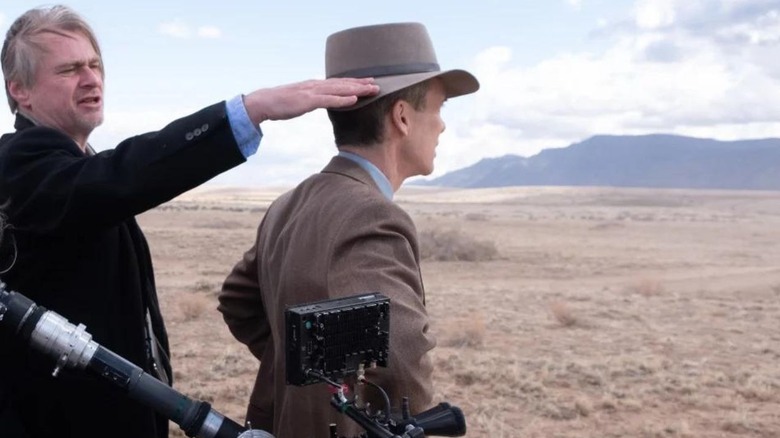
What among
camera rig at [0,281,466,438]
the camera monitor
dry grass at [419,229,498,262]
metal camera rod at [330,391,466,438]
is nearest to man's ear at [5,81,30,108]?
camera rig at [0,281,466,438]

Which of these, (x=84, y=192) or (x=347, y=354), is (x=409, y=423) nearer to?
(x=347, y=354)

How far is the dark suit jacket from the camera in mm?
1845

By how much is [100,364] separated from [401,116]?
3.10 ft

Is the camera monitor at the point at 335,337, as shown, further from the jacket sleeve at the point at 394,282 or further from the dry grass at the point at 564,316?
the dry grass at the point at 564,316

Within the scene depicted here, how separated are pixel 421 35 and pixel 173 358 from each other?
8669mm

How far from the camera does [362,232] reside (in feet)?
6.71

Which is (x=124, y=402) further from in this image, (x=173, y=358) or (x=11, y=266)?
(x=173, y=358)

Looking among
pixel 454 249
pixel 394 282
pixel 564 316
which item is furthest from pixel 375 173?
pixel 454 249

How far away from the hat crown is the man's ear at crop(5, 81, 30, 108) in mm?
785

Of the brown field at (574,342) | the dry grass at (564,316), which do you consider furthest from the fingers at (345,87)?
the dry grass at (564,316)

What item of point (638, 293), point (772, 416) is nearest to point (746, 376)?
point (772, 416)

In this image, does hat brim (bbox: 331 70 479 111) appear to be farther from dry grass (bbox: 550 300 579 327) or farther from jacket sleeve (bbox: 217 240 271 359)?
dry grass (bbox: 550 300 579 327)

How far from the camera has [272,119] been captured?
1.86 m

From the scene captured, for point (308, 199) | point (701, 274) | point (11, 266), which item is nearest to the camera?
point (11, 266)
